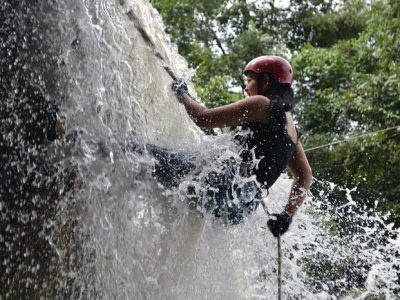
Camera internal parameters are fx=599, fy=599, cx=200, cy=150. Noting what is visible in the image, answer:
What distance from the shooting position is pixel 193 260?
3.28 m

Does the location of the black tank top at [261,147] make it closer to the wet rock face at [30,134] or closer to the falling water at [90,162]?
the falling water at [90,162]

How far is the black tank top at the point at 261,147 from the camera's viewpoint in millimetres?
3270

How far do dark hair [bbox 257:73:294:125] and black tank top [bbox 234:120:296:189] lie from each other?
0.22 ft

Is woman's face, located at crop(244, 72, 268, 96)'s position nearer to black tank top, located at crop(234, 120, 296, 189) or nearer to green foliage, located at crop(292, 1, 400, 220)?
black tank top, located at crop(234, 120, 296, 189)

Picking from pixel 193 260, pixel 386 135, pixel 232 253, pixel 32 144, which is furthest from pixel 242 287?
pixel 386 135

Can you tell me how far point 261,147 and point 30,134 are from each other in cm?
126

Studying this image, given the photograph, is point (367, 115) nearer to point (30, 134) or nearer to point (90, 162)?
point (90, 162)

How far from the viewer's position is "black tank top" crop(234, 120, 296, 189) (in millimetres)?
3270

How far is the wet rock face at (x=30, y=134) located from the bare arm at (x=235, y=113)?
835 millimetres

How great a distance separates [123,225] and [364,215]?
6.28 metres

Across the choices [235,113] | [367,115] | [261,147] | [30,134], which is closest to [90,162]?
[30,134]

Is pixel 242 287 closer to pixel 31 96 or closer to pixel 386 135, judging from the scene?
pixel 31 96

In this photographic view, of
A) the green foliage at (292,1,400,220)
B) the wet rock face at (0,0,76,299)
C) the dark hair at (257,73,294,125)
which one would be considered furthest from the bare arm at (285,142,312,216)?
the green foliage at (292,1,400,220)

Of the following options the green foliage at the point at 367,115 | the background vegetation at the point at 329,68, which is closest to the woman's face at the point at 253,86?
the background vegetation at the point at 329,68
